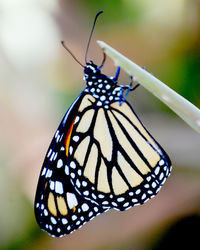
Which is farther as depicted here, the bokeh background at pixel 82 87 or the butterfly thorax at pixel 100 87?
the bokeh background at pixel 82 87

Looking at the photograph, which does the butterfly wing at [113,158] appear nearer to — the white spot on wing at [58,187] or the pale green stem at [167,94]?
the white spot on wing at [58,187]

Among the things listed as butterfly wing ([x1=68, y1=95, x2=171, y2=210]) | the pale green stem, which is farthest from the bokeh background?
the pale green stem

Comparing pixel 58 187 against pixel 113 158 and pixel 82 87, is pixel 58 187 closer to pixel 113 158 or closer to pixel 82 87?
pixel 113 158

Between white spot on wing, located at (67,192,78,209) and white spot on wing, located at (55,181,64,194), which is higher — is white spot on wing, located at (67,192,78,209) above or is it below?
below

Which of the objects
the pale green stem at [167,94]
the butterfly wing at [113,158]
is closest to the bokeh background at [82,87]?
the butterfly wing at [113,158]

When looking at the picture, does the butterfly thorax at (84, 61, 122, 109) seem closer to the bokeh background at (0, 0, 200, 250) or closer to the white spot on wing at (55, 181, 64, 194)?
the white spot on wing at (55, 181, 64, 194)

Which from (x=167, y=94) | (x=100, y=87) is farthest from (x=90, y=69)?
(x=167, y=94)
